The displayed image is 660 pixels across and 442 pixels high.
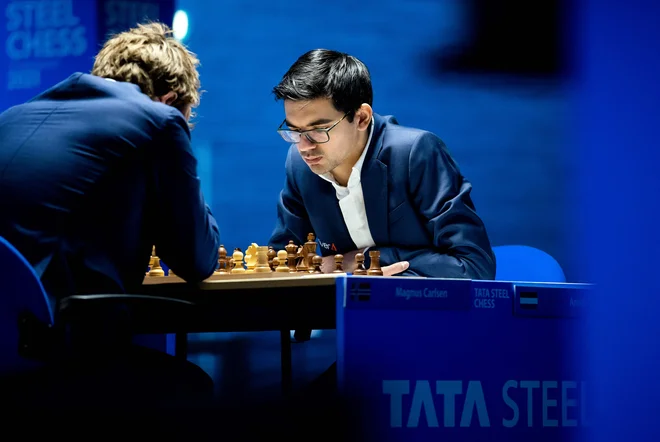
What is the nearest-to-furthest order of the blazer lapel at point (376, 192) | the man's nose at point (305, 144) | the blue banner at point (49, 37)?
the man's nose at point (305, 144) < the blazer lapel at point (376, 192) < the blue banner at point (49, 37)

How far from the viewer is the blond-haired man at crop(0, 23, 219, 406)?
6.09 feet

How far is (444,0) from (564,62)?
318 cm

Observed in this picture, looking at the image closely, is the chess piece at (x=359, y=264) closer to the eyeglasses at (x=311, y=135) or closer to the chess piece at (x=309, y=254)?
the chess piece at (x=309, y=254)

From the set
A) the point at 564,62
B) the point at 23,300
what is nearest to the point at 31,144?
the point at 23,300

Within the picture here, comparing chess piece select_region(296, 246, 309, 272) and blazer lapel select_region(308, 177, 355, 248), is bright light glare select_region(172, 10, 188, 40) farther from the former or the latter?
chess piece select_region(296, 246, 309, 272)

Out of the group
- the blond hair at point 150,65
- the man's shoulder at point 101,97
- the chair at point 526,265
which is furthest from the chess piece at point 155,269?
the chair at point 526,265

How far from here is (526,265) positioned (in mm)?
3311

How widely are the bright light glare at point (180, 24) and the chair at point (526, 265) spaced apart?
1869 millimetres

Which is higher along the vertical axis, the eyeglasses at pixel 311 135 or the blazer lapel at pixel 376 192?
the eyeglasses at pixel 311 135

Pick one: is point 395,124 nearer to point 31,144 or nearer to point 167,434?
point 31,144

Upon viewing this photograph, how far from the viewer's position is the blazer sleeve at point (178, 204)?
1.98 m

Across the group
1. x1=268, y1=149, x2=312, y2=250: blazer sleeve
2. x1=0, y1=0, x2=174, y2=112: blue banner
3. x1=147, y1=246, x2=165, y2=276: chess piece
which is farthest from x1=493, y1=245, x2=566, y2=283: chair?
x1=0, y1=0, x2=174, y2=112: blue banner

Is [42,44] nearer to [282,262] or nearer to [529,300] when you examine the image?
[282,262]

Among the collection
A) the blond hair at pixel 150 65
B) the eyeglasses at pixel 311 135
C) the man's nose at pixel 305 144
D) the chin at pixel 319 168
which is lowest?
the chin at pixel 319 168
